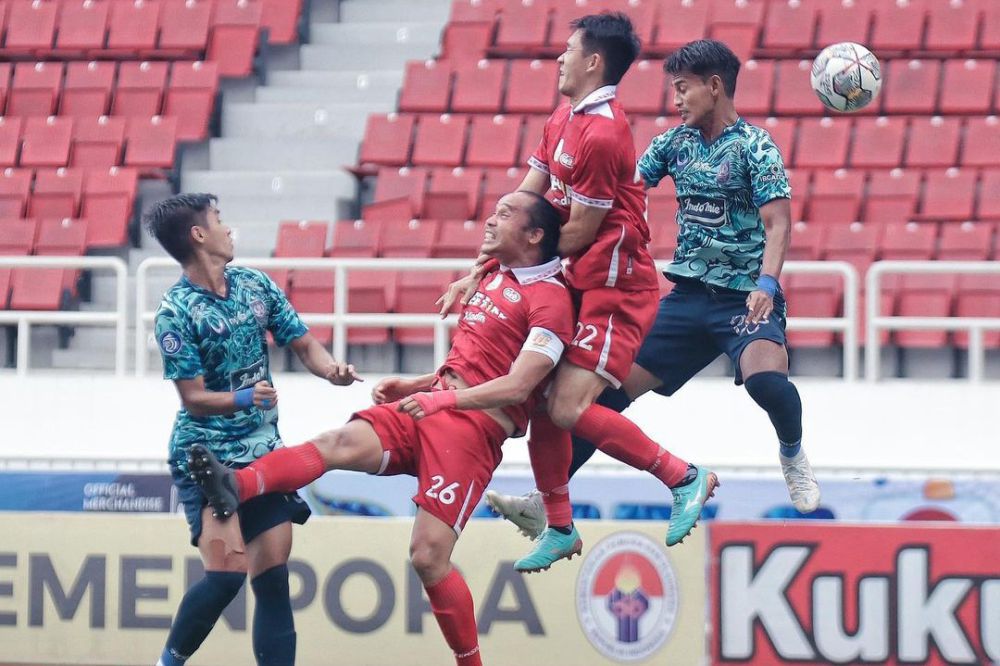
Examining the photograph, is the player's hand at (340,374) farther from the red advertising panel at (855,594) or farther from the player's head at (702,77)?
the red advertising panel at (855,594)

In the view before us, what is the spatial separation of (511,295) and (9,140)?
8.84m

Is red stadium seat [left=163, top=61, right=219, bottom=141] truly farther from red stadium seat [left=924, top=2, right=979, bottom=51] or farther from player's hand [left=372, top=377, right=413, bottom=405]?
player's hand [left=372, top=377, right=413, bottom=405]

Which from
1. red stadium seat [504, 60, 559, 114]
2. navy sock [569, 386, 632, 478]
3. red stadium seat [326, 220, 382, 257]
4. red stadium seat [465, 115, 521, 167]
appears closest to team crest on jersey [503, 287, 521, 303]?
navy sock [569, 386, 632, 478]

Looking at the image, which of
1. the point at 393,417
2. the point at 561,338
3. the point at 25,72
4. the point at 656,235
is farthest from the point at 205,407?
the point at 25,72

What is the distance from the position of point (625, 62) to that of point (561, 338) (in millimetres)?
1080

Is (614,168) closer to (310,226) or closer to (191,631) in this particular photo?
(191,631)

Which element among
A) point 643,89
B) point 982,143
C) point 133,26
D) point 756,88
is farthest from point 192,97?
point 982,143

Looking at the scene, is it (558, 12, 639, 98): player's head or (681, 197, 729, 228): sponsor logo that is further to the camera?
(681, 197, 729, 228): sponsor logo

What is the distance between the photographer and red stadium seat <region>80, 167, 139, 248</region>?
40.4ft

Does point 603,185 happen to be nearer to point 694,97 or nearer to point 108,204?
point 694,97

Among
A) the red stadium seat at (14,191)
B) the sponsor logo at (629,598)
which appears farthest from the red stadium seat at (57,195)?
the sponsor logo at (629,598)

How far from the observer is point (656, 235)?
433 inches

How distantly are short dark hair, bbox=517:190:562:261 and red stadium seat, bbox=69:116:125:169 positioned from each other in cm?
806

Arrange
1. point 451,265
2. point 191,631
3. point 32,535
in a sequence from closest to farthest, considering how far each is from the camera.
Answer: point 191,631 < point 32,535 < point 451,265
